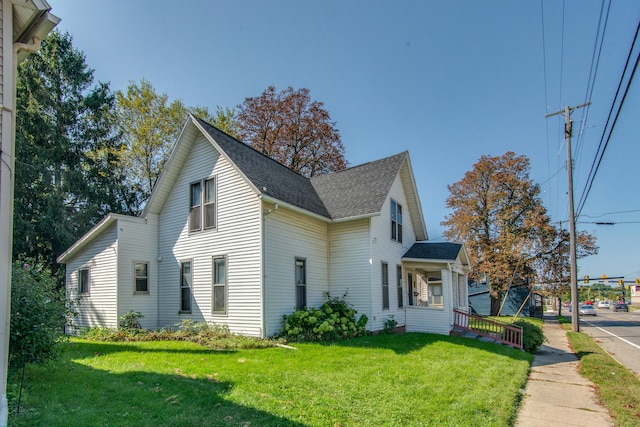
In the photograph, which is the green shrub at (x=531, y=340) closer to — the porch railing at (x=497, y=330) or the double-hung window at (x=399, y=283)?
the porch railing at (x=497, y=330)

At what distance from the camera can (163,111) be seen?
1006 inches

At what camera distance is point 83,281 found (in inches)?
577

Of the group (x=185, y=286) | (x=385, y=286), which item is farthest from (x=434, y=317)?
(x=185, y=286)

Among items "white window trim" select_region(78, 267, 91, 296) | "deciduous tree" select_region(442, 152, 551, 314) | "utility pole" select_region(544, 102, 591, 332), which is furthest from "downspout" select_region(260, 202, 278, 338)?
"deciduous tree" select_region(442, 152, 551, 314)

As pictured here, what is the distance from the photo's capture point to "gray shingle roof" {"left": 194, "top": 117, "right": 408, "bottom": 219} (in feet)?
41.5

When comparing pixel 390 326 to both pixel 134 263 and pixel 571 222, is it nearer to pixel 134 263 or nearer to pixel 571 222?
pixel 134 263

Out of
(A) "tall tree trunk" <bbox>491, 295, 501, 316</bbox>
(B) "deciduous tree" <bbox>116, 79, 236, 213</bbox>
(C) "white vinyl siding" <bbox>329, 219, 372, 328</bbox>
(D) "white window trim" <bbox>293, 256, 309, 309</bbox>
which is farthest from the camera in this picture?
(A) "tall tree trunk" <bbox>491, 295, 501, 316</bbox>

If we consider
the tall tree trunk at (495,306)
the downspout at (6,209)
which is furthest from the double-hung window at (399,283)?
the tall tree trunk at (495,306)

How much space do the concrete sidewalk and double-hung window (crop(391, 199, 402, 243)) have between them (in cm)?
684

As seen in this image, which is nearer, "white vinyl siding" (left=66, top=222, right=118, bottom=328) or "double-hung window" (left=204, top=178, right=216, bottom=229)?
"double-hung window" (left=204, top=178, right=216, bottom=229)

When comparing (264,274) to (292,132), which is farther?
(292,132)

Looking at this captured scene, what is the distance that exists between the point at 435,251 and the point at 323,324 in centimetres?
741

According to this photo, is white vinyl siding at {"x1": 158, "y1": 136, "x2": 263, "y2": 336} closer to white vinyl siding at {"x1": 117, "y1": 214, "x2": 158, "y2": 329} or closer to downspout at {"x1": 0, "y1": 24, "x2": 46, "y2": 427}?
white vinyl siding at {"x1": 117, "y1": 214, "x2": 158, "y2": 329}

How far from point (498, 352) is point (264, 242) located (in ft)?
25.0
